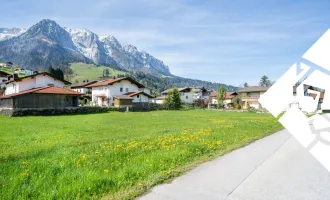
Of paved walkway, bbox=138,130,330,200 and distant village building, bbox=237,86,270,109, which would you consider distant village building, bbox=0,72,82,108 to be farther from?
distant village building, bbox=237,86,270,109

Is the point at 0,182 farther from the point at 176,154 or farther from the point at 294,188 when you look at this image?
the point at 294,188

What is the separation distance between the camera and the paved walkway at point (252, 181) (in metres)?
6.02

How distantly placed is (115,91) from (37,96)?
28278mm

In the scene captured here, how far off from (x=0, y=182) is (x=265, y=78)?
153 metres

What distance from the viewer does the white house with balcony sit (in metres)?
70.2

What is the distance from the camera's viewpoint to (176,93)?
70.8 metres

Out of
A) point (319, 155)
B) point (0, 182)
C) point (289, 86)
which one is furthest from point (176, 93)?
point (0, 182)

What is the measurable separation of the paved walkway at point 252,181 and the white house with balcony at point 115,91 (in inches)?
2334

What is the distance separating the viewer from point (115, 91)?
7144cm
